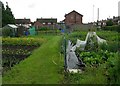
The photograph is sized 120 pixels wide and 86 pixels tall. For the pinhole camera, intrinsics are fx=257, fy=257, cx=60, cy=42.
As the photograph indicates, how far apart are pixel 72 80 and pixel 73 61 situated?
262 centimetres

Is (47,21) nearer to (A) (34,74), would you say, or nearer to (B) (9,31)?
(B) (9,31)

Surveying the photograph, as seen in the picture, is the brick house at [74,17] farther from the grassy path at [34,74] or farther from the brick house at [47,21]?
the grassy path at [34,74]

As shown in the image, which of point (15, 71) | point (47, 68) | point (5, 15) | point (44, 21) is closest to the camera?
point (15, 71)

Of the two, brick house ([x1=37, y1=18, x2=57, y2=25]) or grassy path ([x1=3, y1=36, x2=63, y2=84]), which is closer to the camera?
grassy path ([x1=3, y1=36, x2=63, y2=84])

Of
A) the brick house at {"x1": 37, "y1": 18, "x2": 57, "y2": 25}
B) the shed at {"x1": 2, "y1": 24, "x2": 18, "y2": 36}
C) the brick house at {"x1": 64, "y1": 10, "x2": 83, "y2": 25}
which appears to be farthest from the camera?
the brick house at {"x1": 37, "y1": 18, "x2": 57, "y2": 25}

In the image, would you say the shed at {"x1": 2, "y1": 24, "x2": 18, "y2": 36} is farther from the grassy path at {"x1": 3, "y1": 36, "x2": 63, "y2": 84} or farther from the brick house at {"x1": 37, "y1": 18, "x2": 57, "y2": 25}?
the brick house at {"x1": 37, "y1": 18, "x2": 57, "y2": 25}

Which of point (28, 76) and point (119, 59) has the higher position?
point (119, 59)

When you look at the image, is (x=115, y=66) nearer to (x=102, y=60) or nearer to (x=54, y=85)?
(x=54, y=85)

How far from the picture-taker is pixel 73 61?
→ 10.2 metres

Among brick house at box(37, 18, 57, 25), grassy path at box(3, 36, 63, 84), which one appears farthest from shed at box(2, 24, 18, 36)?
brick house at box(37, 18, 57, 25)

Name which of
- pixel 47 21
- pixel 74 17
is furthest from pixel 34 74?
pixel 47 21

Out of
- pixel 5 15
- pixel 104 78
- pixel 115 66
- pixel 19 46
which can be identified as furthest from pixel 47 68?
pixel 5 15

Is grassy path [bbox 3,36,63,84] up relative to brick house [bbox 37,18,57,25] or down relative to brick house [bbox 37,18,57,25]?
down

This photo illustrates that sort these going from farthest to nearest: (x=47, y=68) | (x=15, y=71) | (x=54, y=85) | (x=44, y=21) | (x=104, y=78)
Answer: (x=44, y=21), (x=47, y=68), (x=15, y=71), (x=54, y=85), (x=104, y=78)
